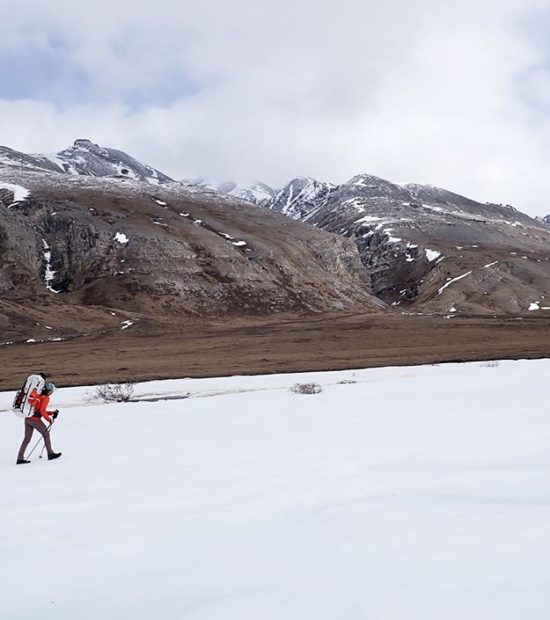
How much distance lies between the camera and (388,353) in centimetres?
4309

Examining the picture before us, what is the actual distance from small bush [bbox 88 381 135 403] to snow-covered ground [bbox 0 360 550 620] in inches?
470

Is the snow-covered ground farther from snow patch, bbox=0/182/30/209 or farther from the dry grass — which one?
snow patch, bbox=0/182/30/209

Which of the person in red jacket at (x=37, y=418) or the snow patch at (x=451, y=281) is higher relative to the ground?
the snow patch at (x=451, y=281)

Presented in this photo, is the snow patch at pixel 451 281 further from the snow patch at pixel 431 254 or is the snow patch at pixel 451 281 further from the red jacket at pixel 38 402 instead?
the red jacket at pixel 38 402

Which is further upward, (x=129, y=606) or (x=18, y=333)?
(x=18, y=333)

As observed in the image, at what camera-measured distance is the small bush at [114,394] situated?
26.6 metres

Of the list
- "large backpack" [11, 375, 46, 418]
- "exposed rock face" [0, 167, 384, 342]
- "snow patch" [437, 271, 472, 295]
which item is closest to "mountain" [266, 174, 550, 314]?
"snow patch" [437, 271, 472, 295]

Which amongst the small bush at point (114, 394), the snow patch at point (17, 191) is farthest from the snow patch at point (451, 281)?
the small bush at point (114, 394)

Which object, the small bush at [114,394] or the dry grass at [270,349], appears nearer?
the small bush at [114,394]

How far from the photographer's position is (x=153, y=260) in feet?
322

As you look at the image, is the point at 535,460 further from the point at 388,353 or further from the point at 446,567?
the point at 388,353

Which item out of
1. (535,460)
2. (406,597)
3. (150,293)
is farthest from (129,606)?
(150,293)

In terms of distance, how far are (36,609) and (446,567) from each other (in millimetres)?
3837

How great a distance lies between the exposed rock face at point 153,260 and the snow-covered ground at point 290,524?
6957 centimetres
